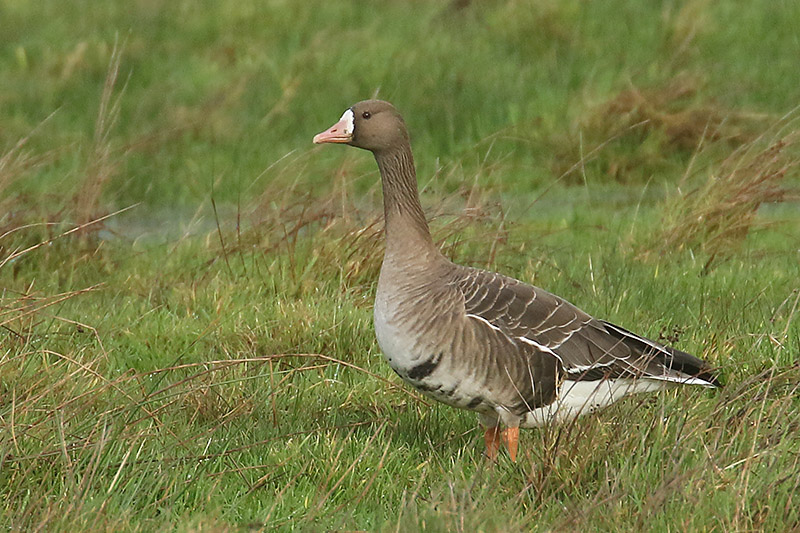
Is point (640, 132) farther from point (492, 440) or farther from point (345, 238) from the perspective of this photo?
point (492, 440)

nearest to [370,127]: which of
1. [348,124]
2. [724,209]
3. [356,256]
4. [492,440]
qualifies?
[348,124]

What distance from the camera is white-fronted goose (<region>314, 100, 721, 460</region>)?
4.65 metres

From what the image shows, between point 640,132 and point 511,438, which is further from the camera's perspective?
point 640,132

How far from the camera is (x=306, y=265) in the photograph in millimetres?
7340

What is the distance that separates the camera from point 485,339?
4711mm

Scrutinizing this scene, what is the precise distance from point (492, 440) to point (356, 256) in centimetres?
256

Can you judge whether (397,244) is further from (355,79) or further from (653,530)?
(355,79)

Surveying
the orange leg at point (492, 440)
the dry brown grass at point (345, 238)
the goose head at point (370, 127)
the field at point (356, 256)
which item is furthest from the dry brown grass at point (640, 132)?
the orange leg at point (492, 440)

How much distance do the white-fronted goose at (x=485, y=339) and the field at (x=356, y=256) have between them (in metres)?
0.18

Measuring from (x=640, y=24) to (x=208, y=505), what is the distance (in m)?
12.5

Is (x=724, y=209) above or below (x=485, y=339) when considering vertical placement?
below

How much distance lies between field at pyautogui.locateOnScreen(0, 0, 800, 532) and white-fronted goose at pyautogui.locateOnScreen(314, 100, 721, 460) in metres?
0.18

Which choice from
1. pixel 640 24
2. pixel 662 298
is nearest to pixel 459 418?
pixel 662 298

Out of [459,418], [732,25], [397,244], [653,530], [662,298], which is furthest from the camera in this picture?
[732,25]
